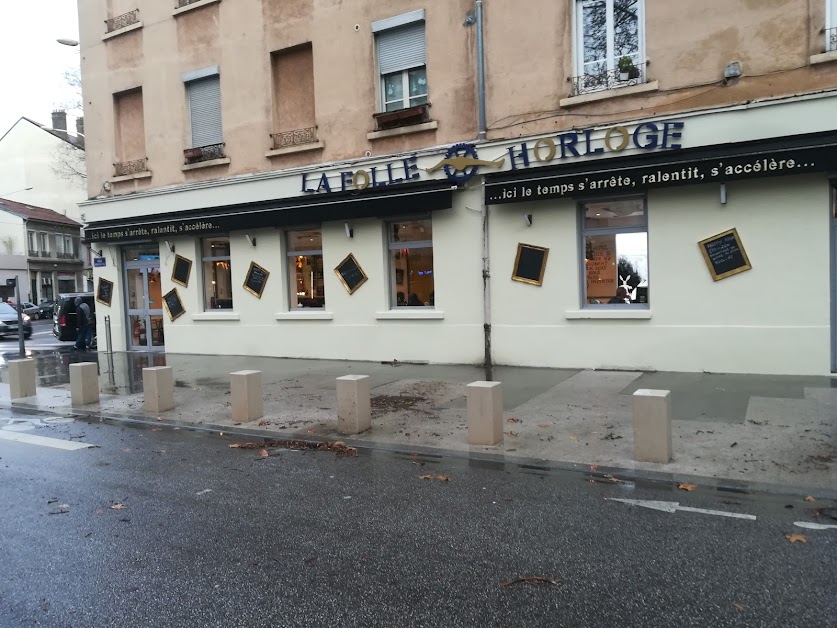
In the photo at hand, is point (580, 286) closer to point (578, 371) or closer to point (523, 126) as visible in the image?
point (578, 371)

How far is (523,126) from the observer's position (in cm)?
1143

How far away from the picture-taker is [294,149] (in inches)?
545

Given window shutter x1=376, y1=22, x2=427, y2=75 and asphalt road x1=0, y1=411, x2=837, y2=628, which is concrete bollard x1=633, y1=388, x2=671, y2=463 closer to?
asphalt road x1=0, y1=411, x2=837, y2=628

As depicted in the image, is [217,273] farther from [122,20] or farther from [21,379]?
[122,20]

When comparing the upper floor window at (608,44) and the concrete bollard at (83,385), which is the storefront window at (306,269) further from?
the upper floor window at (608,44)

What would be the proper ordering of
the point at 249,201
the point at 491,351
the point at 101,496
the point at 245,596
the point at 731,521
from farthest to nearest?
the point at 249,201, the point at 491,351, the point at 101,496, the point at 731,521, the point at 245,596

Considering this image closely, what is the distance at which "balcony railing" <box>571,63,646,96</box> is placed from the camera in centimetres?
1053

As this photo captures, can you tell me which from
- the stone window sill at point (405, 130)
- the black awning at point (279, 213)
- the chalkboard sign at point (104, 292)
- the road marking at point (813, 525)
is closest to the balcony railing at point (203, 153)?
the black awning at point (279, 213)

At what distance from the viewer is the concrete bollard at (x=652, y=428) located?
5957mm

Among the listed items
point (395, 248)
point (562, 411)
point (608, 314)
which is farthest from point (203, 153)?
point (562, 411)

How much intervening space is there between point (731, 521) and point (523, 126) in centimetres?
834

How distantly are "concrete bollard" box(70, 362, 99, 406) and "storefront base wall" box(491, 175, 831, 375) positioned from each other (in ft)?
22.3

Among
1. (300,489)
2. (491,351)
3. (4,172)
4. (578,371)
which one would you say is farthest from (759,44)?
(4,172)

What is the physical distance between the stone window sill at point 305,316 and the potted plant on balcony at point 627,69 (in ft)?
23.6
